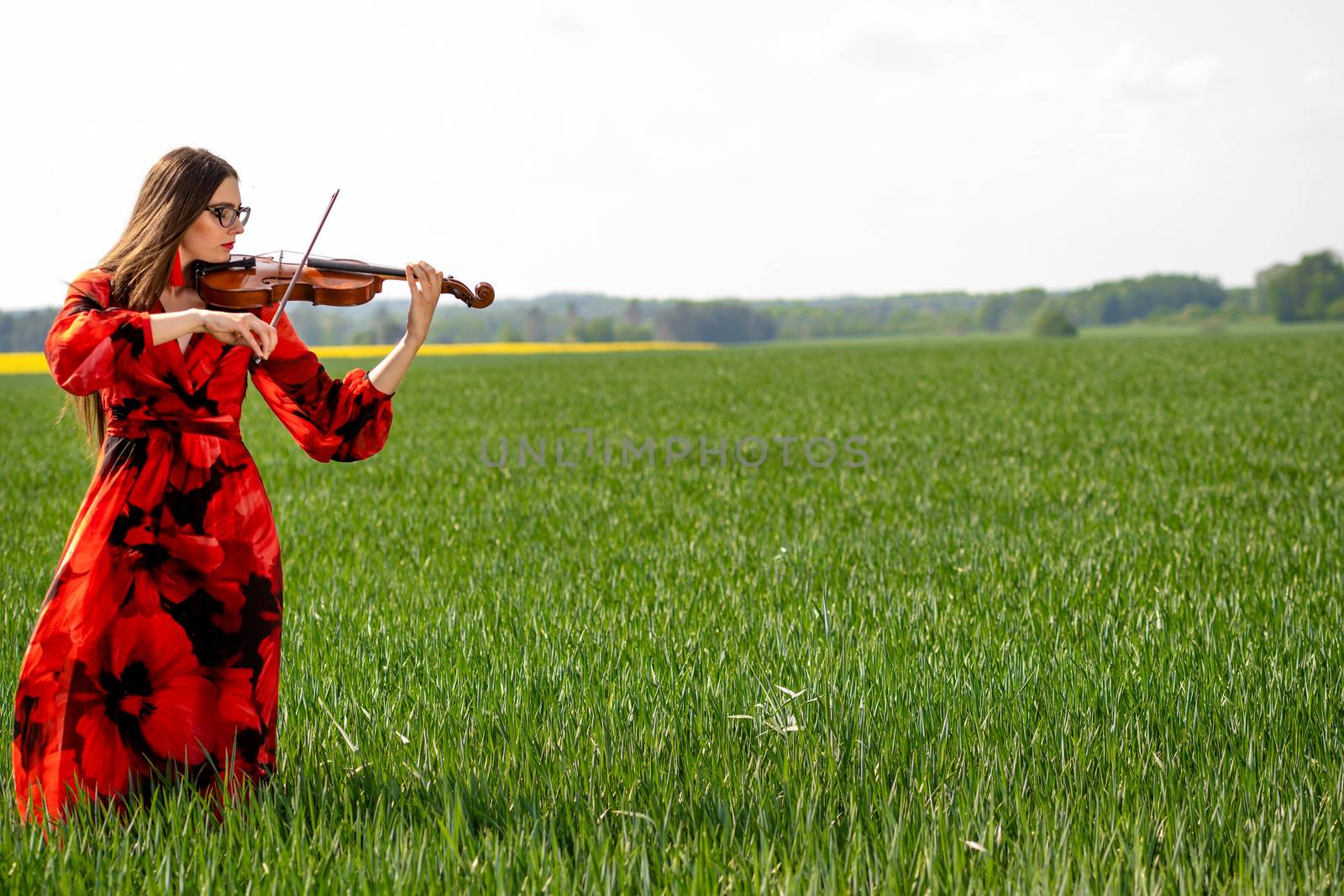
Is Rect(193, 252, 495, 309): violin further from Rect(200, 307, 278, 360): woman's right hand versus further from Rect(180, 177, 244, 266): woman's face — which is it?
Rect(200, 307, 278, 360): woman's right hand

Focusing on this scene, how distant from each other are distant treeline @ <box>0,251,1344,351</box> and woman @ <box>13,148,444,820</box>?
5733 cm

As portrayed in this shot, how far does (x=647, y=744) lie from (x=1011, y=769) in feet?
3.59

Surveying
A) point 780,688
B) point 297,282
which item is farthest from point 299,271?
point 780,688

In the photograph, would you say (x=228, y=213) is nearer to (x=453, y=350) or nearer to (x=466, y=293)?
(x=466, y=293)

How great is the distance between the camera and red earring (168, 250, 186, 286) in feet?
9.47

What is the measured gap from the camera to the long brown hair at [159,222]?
2.79 meters

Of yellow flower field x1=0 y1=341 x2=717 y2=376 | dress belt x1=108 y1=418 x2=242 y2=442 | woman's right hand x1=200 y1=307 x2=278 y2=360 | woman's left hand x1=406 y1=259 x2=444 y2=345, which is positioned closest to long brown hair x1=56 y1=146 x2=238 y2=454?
dress belt x1=108 y1=418 x2=242 y2=442

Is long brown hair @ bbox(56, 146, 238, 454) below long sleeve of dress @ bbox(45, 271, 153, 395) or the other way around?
the other way around

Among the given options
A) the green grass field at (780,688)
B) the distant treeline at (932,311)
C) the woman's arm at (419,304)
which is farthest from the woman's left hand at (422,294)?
the distant treeline at (932,311)

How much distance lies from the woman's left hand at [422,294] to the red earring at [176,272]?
23.3 inches

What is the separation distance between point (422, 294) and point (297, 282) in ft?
1.11

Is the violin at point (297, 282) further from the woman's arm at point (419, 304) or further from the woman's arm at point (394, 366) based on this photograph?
the woman's arm at point (394, 366)

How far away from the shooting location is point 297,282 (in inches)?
120

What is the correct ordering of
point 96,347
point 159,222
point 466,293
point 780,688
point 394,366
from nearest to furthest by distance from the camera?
point 96,347 < point 159,222 < point 394,366 < point 466,293 < point 780,688
